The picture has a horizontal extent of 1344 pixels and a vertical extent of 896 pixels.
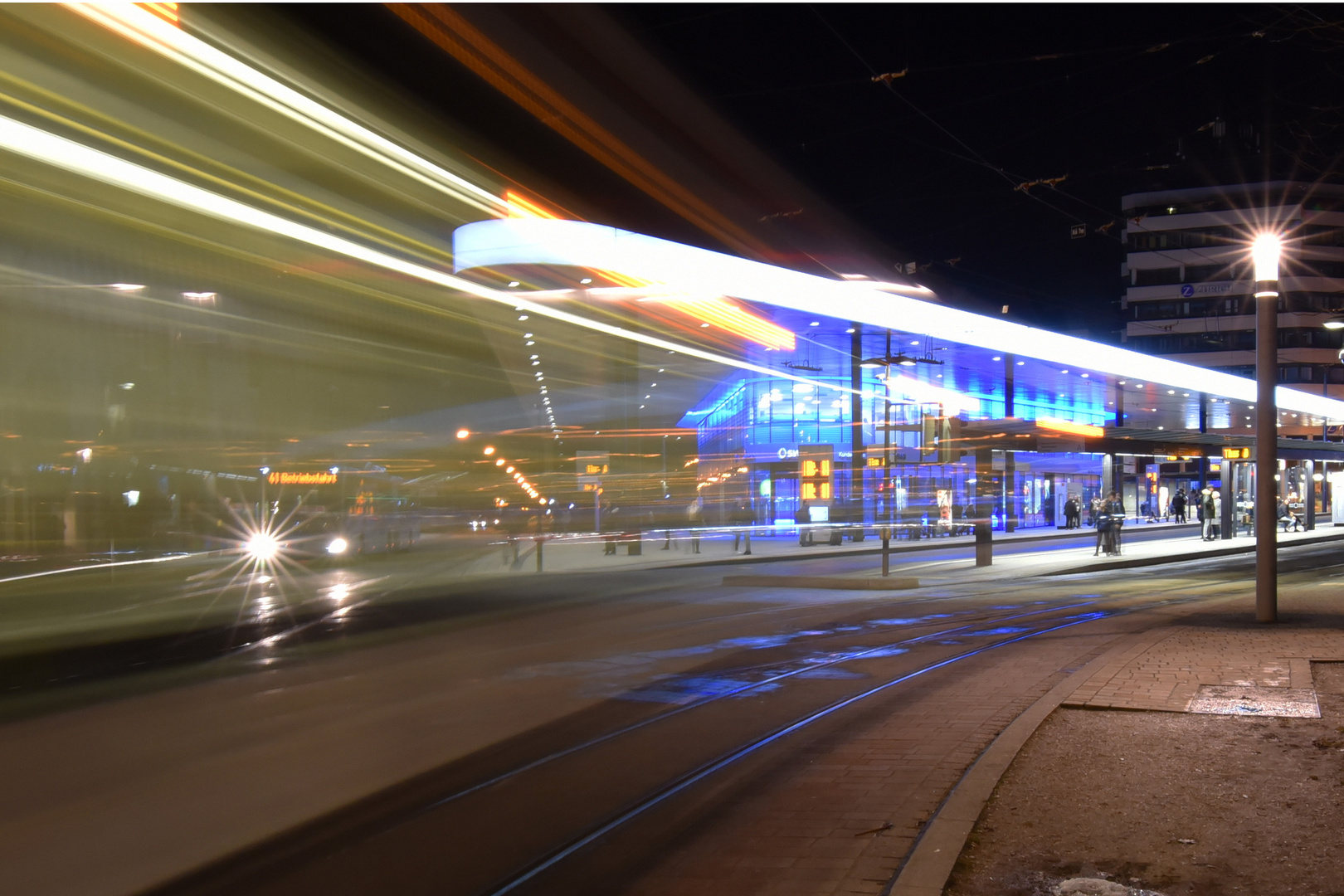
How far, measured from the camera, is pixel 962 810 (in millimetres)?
5191

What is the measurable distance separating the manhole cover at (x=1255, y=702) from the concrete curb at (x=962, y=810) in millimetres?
964

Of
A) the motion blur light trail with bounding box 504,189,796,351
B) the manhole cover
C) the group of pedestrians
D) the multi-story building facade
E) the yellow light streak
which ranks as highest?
the multi-story building facade

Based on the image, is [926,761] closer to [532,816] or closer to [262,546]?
[532,816]

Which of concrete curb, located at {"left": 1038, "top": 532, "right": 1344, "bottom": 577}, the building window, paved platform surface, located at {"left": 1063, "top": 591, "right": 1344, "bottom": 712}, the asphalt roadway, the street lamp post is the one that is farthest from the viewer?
the building window

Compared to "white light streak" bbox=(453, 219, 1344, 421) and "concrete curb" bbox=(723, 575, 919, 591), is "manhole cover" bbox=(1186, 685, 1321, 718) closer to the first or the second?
"white light streak" bbox=(453, 219, 1344, 421)

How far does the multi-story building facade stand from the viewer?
269ft

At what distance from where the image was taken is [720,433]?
4356 centimetres

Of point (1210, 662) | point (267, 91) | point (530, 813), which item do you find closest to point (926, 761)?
point (530, 813)

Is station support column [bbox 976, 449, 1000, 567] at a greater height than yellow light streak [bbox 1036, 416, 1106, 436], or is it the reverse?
yellow light streak [bbox 1036, 416, 1106, 436]

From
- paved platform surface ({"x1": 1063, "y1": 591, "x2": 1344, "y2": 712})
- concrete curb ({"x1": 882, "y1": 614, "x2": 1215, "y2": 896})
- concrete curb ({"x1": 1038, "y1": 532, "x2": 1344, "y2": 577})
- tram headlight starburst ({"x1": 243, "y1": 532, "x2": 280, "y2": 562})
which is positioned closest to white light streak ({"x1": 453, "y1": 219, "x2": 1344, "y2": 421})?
concrete curb ({"x1": 1038, "y1": 532, "x2": 1344, "y2": 577})

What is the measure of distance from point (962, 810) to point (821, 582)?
50.6 feet

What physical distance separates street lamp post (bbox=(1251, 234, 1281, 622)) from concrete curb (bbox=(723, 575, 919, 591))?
7.52 m

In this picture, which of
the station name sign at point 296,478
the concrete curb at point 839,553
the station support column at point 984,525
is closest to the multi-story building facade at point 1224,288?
the concrete curb at point 839,553

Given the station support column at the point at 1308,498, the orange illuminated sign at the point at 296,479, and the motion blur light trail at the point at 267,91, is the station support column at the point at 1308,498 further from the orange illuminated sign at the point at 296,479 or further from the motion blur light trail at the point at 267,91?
the motion blur light trail at the point at 267,91
